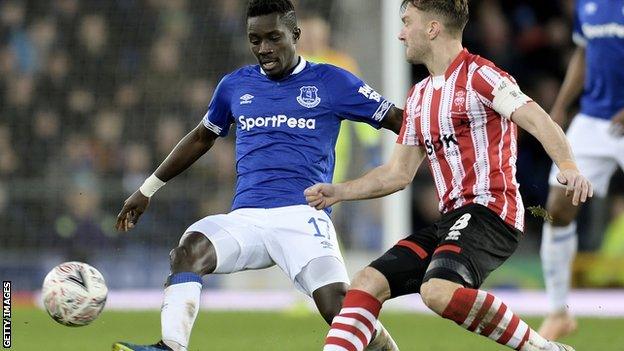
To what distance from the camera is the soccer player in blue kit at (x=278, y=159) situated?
19.9 feet

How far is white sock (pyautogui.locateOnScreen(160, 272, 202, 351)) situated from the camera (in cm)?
567

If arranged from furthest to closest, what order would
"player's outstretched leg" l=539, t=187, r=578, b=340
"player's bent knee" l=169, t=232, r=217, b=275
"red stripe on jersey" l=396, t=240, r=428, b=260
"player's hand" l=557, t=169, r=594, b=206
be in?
"player's outstretched leg" l=539, t=187, r=578, b=340 < "player's bent knee" l=169, t=232, r=217, b=275 < "red stripe on jersey" l=396, t=240, r=428, b=260 < "player's hand" l=557, t=169, r=594, b=206

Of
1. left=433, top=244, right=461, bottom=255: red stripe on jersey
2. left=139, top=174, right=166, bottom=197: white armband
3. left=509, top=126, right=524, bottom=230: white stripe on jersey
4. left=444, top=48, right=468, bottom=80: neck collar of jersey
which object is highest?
left=444, top=48, right=468, bottom=80: neck collar of jersey

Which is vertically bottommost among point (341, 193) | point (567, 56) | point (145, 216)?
point (145, 216)

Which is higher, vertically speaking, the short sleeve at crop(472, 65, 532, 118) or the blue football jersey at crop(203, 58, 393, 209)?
the short sleeve at crop(472, 65, 532, 118)

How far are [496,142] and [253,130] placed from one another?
1381 mm

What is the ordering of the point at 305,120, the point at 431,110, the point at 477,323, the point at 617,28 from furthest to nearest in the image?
1. the point at 617,28
2. the point at 305,120
3. the point at 431,110
4. the point at 477,323

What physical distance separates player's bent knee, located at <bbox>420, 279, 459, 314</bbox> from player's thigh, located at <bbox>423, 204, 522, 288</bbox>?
33 millimetres

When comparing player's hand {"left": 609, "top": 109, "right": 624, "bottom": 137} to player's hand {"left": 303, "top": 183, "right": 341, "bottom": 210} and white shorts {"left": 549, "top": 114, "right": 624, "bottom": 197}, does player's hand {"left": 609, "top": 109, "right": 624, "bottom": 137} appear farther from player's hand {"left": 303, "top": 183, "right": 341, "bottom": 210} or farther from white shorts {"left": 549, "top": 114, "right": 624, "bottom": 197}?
player's hand {"left": 303, "top": 183, "right": 341, "bottom": 210}

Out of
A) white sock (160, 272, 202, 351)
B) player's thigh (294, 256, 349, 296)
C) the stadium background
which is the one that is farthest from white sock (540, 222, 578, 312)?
the stadium background

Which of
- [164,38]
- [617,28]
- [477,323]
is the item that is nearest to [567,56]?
[164,38]

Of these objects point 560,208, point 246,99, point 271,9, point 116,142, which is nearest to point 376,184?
point 246,99

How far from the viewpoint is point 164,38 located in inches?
526

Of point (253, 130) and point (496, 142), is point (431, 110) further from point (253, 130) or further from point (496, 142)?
point (253, 130)
